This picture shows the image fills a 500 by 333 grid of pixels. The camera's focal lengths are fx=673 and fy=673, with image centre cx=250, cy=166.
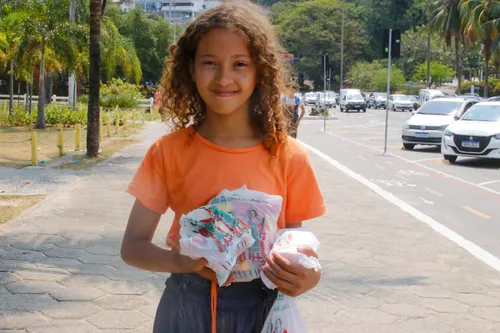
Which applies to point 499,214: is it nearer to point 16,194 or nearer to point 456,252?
point 456,252

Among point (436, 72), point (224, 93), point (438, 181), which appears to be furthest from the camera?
point (436, 72)

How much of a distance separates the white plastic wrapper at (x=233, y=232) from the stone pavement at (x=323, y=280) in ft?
8.78

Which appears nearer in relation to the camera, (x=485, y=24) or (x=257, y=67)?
(x=257, y=67)

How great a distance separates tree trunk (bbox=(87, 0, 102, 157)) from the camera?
14386 millimetres

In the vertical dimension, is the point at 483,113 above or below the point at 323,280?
above

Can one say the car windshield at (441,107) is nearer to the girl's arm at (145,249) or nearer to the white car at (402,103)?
the girl's arm at (145,249)

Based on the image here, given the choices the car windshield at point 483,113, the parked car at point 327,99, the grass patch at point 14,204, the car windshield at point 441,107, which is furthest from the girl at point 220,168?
the parked car at point 327,99

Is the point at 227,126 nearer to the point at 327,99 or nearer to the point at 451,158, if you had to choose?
the point at 451,158

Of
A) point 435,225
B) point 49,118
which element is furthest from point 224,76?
point 49,118

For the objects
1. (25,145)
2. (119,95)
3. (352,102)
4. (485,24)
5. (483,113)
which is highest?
(485,24)

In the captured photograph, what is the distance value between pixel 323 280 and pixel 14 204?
4877 mm

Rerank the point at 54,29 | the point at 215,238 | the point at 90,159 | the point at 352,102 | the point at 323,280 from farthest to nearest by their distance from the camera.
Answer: the point at 352,102, the point at 54,29, the point at 90,159, the point at 323,280, the point at 215,238

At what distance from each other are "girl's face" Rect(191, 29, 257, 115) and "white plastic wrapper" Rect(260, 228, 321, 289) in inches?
17.4

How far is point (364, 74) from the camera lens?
255 ft
